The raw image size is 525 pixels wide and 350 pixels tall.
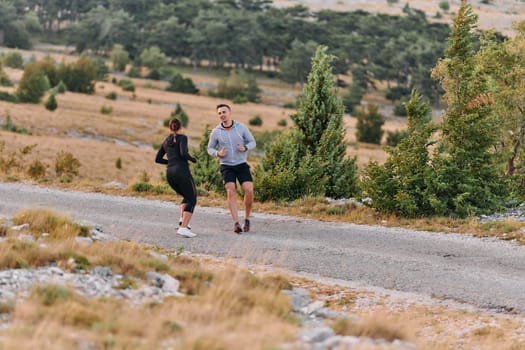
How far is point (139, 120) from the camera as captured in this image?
6200cm

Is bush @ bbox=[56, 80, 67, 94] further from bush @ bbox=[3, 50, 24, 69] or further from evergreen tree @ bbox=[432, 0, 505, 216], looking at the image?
evergreen tree @ bbox=[432, 0, 505, 216]

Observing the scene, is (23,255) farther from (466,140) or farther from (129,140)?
(129,140)

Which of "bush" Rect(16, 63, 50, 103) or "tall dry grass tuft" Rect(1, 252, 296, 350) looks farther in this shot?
"bush" Rect(16, 63, 50, 103)

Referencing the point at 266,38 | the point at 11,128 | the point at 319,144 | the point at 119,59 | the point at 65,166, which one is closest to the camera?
the point at 319,144

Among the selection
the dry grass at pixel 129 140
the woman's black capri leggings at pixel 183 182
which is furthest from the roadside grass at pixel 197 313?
the dry grass at pixel 129 140

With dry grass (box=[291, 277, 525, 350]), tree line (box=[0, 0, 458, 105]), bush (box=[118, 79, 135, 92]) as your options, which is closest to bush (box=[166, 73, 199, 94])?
bush (box=[118, 79, 135, 92])

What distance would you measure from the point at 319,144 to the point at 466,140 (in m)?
4.13

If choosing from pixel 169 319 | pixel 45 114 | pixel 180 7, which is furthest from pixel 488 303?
pixel 180 7

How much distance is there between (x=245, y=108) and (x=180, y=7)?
5367 centimetres

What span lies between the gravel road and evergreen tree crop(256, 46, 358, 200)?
3010 mm

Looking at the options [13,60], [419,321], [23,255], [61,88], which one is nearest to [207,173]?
[23,255]

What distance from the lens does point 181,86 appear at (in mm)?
96812

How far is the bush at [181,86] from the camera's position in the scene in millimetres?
96562

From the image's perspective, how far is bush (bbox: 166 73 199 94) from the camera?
96562 millimetres
